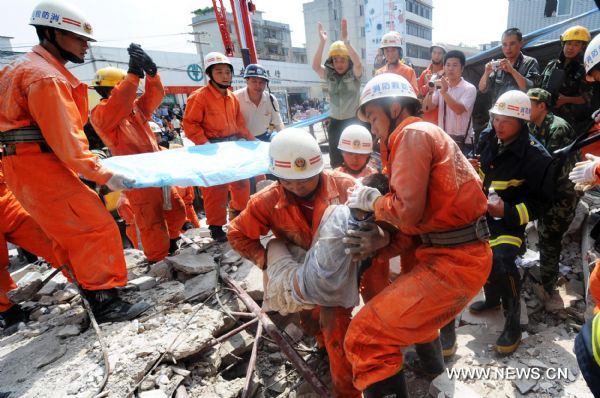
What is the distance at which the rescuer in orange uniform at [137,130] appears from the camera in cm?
343

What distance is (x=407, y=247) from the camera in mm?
2125

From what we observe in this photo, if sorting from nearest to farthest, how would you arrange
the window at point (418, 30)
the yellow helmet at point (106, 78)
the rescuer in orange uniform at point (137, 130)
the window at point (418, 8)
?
the rescuer in orange uniform at point (137, 130) → the yellow helmet at point (106, 78) → the window at point (418, 8) → the window at point (418, 30)

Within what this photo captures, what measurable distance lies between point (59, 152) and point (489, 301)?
4097 mm

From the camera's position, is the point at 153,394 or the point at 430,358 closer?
the point at 153,394

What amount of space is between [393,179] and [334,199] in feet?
2.01

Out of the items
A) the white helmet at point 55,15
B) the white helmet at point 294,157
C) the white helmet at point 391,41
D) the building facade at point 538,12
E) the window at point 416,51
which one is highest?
the window at point 416,51

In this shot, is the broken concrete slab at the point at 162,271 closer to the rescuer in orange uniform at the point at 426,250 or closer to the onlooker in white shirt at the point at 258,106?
the onlooker in white shirt at the point at 258,106

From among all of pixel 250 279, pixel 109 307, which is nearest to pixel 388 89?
pixel 250 279

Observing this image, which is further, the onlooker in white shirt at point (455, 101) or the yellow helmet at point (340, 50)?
the yellow helmet at point (340, 50)

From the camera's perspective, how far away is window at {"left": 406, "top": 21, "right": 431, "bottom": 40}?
46184 mm

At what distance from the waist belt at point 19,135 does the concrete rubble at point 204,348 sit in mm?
1563

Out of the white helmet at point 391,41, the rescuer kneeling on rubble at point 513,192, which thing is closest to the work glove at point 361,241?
the rescuer kneeling on rubble at point 513,192

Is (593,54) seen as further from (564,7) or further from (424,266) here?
(564,7)

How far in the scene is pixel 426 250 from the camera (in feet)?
6.18
